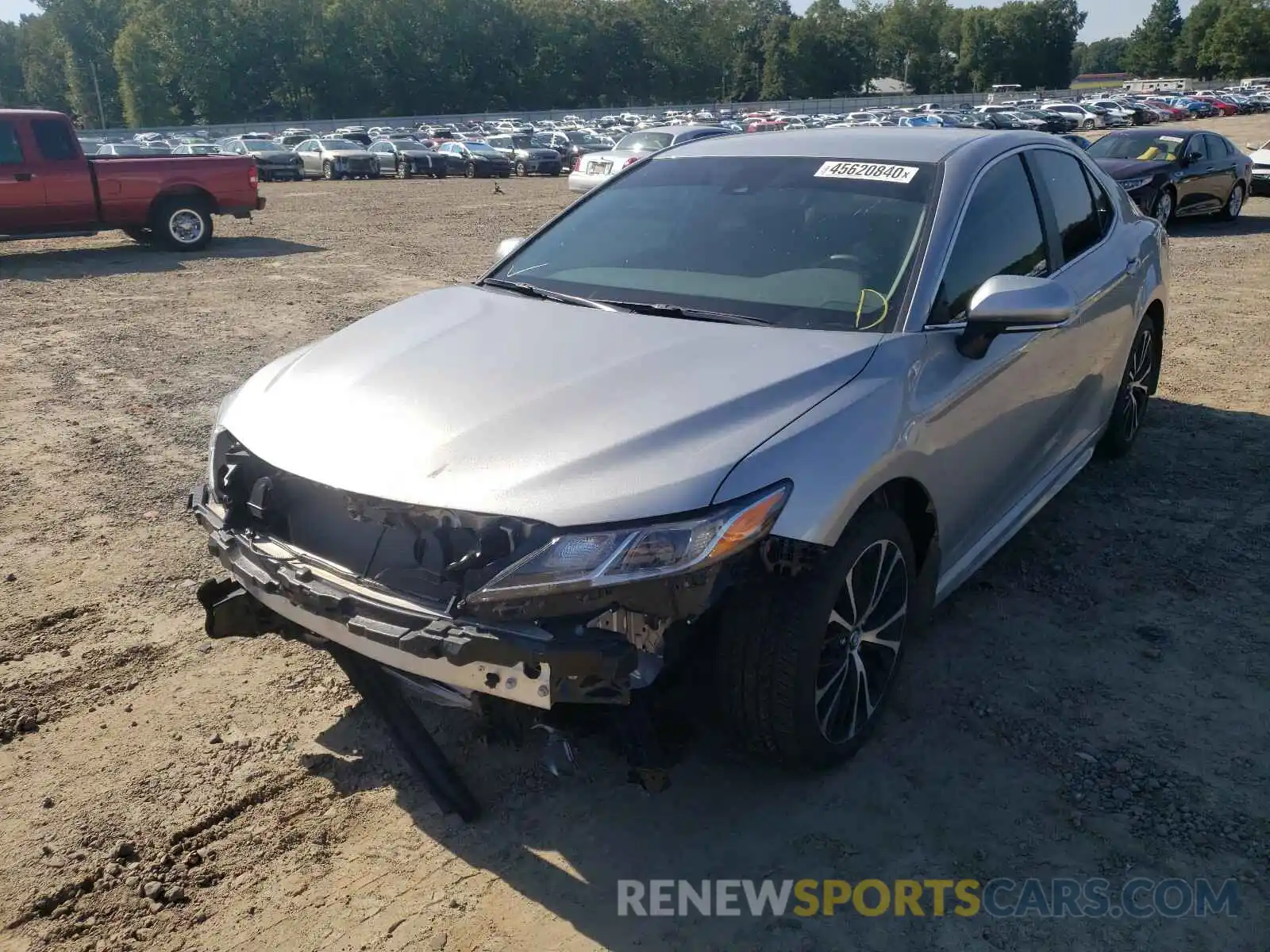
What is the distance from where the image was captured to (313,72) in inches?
3718

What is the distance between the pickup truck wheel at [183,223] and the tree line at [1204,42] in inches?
4946

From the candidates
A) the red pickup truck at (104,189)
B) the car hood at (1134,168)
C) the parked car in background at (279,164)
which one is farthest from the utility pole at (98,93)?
the car hood at (1134,168)

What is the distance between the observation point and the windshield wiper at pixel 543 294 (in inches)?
143

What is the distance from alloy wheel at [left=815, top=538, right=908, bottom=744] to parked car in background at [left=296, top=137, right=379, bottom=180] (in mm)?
33069

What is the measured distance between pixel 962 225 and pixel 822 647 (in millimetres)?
1661

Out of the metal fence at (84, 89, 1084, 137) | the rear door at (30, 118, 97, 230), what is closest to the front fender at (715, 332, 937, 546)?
the rear door at (30, 118, 97, 230)

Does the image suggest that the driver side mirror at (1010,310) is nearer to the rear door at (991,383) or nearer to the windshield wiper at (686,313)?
the rear door at (991,383)

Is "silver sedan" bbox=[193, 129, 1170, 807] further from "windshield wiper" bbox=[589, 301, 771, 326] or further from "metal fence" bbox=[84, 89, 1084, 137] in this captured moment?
"metal fence" bbox=[84, 89, 1084, 137]

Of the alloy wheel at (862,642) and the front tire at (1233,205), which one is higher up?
the alloy wheel at (862,642)

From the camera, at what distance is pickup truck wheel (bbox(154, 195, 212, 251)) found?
1498 cm

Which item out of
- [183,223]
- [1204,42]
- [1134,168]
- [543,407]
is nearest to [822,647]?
[543,407]

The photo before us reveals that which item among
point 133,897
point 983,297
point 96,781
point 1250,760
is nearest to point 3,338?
point 96,781

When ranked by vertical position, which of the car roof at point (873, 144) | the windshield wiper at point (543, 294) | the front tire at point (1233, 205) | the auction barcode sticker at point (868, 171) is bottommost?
the front tire at point (1233, 205)
